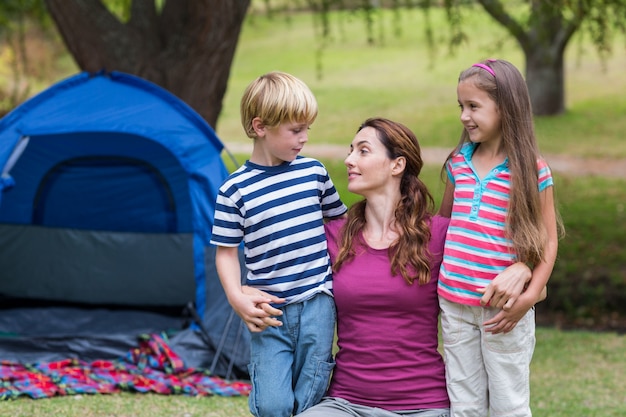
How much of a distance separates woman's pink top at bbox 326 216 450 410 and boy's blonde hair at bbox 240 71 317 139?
17.4 inches

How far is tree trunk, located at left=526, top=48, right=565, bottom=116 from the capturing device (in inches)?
582

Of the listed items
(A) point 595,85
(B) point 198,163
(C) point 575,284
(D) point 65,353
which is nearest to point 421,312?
(B) point 198,163

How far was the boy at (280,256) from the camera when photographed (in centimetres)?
245

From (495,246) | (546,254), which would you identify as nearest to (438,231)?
(495,246)

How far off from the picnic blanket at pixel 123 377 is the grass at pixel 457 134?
11 centimetres

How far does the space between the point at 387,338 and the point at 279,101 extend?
29.1 inches

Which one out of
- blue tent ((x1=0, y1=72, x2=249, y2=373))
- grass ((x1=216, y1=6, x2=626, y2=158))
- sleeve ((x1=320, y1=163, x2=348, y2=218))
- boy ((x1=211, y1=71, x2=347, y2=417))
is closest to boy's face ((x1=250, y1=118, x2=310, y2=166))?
boy ((x1=211, y1=71, x2=347, y2=417))

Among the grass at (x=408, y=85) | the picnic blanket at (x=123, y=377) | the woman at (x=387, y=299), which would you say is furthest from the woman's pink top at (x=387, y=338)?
the grass at (x=408, y=85)

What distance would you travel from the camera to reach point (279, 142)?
2498 millimetres

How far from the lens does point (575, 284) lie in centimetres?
802

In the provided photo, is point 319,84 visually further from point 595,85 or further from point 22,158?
point 22,158

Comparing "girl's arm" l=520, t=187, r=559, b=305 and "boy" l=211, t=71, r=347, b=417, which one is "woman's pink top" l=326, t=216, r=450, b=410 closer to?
"boy" l=211, t=71, r=347, b=417

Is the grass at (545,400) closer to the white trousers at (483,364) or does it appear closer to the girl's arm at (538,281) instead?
the white trousers at (483,364)

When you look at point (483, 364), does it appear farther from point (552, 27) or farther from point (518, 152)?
point (552, 27)
